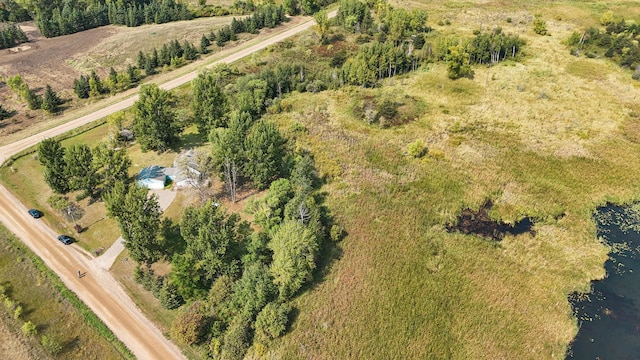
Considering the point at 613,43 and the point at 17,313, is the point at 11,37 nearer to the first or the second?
the point at 17,313

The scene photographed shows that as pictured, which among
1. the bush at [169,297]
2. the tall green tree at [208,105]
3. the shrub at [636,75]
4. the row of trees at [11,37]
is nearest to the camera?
the bush at [169,297]

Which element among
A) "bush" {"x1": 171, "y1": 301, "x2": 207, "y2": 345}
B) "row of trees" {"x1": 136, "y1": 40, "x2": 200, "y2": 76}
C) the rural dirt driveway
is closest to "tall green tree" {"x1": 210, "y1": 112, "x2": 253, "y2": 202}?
the rural dirt driveway

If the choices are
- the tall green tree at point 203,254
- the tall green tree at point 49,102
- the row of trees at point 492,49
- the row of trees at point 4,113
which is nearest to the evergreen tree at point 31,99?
the tall green tree at point 49,102

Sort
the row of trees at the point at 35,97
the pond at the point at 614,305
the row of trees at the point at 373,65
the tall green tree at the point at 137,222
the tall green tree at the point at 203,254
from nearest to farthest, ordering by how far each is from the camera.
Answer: the pond at the point at 614,305, the tall green tree at the point at 203,254, the tall green tree at the point at 137,222, the row of trees at the point at 35,97, the row of trees at the point at 373,65

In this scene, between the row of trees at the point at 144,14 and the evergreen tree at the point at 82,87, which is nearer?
the evergreen tree at the point at 82,87

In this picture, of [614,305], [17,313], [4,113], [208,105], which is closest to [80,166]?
[208,105]

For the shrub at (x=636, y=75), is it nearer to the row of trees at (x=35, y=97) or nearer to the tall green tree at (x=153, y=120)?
the tall green tree at (x=153, y=120)
